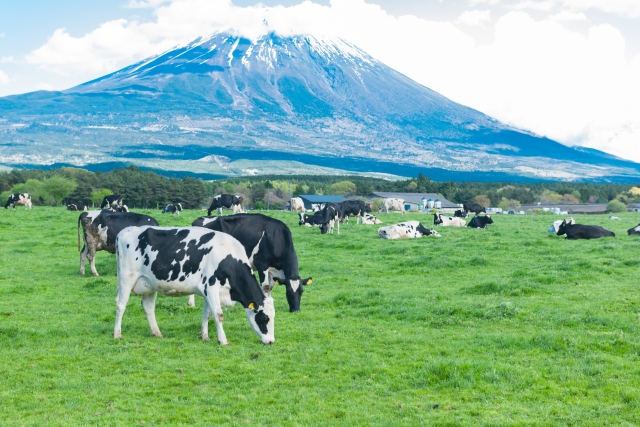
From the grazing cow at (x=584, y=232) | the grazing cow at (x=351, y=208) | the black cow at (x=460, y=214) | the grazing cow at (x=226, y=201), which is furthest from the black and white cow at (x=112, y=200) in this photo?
the grazing cow at (x=584, y=232)

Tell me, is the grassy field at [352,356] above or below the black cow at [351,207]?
above

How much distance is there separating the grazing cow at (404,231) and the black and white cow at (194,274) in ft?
58.4

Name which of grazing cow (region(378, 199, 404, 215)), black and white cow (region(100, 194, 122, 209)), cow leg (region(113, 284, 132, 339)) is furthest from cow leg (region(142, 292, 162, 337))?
grazing cow (region(378, 199, 404, 215))

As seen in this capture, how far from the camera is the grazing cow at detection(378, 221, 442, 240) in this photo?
2865 centimetres

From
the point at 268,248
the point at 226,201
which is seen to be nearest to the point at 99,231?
the point at 268,248

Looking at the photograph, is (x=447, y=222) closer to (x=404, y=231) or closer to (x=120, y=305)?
(x=404, y=231)

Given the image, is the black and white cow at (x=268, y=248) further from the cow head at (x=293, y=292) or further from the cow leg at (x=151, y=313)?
the cow leg at (x=151, y=313)

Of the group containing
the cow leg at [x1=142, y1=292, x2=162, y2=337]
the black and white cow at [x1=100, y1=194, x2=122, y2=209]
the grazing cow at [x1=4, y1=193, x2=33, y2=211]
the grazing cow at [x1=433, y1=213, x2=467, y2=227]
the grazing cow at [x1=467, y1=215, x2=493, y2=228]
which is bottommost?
the grazing cow at [x1=4, y1=193, x2=33, y2=211]

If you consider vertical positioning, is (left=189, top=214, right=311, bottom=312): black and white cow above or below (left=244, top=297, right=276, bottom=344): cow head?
above

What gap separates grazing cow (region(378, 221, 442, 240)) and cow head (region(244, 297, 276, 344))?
18.0 metres

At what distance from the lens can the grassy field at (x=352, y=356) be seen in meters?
7.44

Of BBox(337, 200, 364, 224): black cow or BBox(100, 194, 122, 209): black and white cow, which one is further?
BBox(100, 194, 122, 209): black and white cow

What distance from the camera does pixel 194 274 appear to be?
1096 centimetres

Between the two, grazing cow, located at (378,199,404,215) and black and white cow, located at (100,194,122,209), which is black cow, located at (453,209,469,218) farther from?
black and white cow, located at (100,194,122,209)
